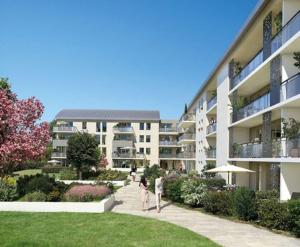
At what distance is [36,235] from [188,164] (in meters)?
60.5

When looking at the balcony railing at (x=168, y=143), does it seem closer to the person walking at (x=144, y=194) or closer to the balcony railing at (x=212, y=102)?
the balcony railing at (x=212, y=102)

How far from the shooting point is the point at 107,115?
299 ft

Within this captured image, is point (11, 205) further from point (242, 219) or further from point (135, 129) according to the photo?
point (135, 129)

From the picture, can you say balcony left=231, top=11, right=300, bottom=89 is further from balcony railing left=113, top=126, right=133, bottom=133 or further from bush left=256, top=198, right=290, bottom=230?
balcony railing left=113, top=126, right=133, bottom=133

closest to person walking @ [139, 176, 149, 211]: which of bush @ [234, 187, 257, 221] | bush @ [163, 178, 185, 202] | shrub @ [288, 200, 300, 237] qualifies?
bush @ [163, 178, 185, 202]

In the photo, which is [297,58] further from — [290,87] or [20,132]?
[20,132]

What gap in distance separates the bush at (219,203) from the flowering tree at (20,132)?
1031cm

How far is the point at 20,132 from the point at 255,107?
604 inches

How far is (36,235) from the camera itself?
14.7 m

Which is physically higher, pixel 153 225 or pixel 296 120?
pixel 296 120

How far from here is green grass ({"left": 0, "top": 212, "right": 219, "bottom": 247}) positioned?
45.1ft

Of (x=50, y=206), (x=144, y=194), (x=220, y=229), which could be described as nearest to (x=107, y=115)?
(x=144, y=194)

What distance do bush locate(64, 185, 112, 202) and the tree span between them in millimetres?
22288

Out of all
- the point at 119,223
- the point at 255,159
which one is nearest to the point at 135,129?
the point at 255,159
